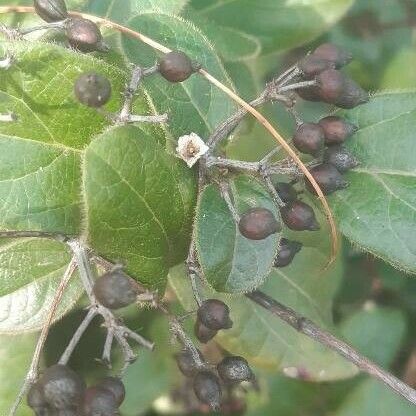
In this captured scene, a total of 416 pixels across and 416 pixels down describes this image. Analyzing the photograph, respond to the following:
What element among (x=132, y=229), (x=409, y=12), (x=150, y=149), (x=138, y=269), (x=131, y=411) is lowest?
(x=131, y=411)

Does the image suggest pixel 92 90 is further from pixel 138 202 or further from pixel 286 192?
pixel 286 192

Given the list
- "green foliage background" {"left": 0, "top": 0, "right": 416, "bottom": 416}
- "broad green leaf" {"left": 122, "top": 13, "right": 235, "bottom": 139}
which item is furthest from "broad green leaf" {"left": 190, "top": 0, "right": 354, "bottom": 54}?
"broad green leaf" {"left": 122, "top": 13, "right": 235, "bottom": 139}

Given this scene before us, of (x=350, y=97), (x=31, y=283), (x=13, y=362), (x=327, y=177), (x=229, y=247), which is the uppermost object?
(x=350, y=97)

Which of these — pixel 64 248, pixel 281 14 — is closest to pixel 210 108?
pixel 64 248

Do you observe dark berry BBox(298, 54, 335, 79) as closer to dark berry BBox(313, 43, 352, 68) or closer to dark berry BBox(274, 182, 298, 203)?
dark berry BBox(313, 43, 352, 68)

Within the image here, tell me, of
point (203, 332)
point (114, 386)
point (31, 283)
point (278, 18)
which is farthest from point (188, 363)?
point (278, 18)

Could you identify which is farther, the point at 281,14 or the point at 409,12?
the point at 409,12

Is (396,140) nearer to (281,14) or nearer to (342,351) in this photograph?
(342,351)
